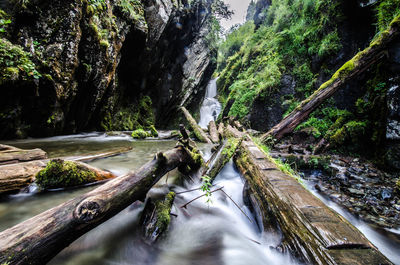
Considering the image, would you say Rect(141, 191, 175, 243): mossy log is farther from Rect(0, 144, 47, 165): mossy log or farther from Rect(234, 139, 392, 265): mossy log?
Rect(0, 144, 47, 165): mossy log

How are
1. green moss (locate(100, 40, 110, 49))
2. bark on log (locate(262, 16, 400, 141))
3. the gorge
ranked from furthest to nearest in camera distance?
1. green moss (locate(100, 40, 110, 49))
2. bark on log (locate(262, 16, 400, 141))
3. the gorge

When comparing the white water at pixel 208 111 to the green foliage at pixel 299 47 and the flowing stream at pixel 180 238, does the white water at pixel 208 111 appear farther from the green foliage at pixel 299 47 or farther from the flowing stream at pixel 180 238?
the flowing stream at pixel 180 238

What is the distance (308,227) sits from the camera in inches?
49.8

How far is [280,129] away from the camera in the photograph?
17.0ft

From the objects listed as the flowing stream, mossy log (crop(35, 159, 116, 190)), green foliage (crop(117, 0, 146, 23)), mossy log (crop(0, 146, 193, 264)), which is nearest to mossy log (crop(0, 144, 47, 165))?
mossy log (crop(35, 159, 116, 190))

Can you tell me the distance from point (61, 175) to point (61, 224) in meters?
1.84

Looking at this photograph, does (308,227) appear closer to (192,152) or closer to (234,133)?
(192,152)

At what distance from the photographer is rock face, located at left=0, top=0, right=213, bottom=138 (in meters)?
5.00

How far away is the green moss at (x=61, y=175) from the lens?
93.9 inches

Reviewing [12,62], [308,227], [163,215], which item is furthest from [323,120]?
[12,62]

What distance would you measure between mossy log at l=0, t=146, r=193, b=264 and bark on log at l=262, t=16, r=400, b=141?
4911 millimetres

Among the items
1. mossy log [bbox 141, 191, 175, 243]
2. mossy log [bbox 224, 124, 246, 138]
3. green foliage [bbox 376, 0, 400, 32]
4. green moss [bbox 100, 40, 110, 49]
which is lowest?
mossy log [bbox 141, 191, 175, 243]

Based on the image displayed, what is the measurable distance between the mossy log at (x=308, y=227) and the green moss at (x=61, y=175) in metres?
2.71

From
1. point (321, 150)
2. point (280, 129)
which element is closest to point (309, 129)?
point (321, 150)
